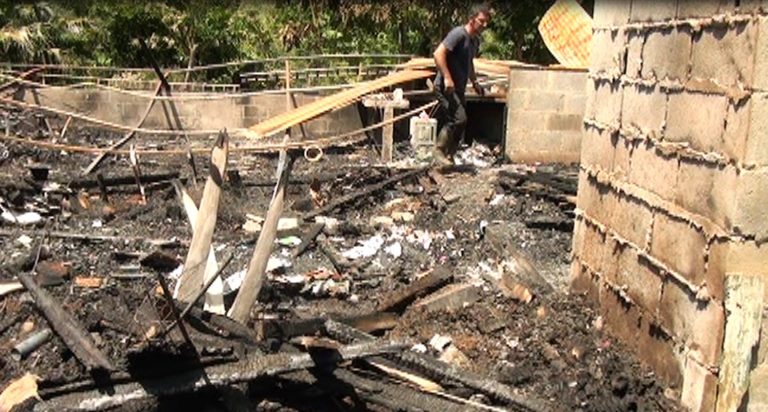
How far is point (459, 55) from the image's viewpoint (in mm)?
10172

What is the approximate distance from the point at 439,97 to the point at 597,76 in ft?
16.1

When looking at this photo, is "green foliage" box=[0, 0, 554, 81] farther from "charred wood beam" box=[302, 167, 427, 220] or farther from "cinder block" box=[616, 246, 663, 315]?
"cinder block" box=[616, 246, 663, 315]

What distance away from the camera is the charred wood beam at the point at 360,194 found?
335 inches

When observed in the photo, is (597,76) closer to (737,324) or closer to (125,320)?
(737,324)

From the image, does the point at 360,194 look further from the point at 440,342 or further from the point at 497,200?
the point at 440,342

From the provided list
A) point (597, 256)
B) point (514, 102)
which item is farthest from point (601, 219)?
point (514, 102)

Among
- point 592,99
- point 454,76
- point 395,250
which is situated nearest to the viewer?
point 592,99

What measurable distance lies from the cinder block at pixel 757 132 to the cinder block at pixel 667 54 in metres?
0.75

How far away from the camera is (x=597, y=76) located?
5703 mm

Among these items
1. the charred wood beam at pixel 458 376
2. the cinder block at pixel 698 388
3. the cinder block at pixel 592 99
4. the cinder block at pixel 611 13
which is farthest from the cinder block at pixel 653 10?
the charred wood beam at pixel 458 376

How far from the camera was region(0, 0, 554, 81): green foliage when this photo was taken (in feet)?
56.4

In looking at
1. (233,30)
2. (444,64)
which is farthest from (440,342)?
(233,30)

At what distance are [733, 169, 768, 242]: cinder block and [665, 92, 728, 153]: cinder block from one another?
270 mm

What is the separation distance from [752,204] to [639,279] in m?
1.27
